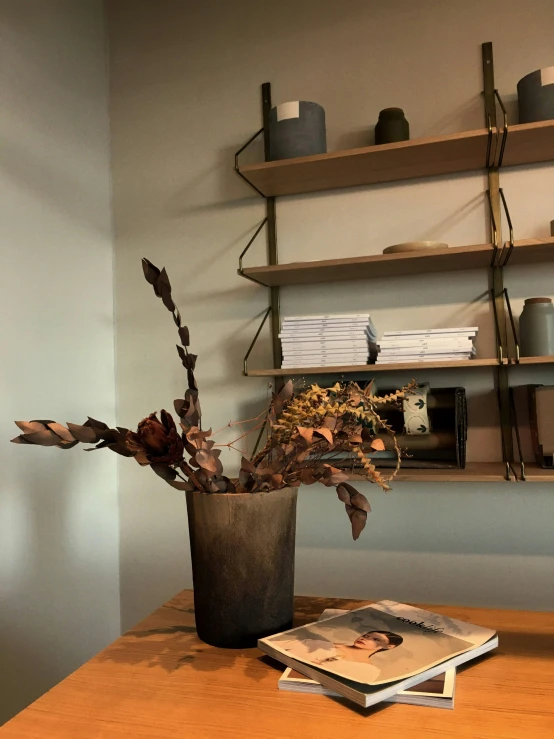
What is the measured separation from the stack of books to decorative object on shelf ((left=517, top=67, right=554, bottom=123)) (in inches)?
28.4

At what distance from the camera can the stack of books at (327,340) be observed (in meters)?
1.81

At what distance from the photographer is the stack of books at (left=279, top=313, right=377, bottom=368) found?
71.3 inches

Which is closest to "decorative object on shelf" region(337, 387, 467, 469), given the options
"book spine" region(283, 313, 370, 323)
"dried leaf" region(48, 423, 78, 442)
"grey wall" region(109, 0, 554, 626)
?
"grey wall" region(109, 0, 554, 626)

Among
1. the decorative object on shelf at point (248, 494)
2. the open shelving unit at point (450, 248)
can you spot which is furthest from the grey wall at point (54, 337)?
the decorative object on shelf at point (248, 494)

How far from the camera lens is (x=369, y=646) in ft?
3.14

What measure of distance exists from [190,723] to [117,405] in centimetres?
152

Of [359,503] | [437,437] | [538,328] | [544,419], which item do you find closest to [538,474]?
[544,419]

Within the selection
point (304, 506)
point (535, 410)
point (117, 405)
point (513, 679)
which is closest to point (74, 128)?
point (117, 405)

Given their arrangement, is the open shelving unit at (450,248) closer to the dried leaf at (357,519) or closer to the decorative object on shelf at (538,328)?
the decorative object on shelf at (538,328)

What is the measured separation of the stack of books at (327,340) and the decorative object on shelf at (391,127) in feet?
1.76

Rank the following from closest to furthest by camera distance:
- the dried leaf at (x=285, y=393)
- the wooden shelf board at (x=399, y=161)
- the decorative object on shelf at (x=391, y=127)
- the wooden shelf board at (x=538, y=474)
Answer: the dried leaf at (x=285, y=393) < the wooden shelf board at (x=538, y=474) < the wooden shelf board at (x=399, y=161) < the decorative object on shelf at (x=391, y=127)

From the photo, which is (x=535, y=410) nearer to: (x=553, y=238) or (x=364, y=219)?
(x=553, y=238)

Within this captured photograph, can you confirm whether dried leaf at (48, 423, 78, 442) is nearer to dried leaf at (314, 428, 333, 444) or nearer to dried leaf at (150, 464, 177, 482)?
dried leaf at (150, 464, 177, 482)

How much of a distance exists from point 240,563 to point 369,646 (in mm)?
241
